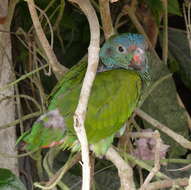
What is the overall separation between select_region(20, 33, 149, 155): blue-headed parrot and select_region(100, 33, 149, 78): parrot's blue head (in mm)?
23

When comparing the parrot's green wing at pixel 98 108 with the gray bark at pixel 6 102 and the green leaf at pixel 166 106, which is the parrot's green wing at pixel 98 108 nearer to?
the gray bark at pixel 6 102

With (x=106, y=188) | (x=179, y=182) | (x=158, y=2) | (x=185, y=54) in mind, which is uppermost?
(x=158, y=2)

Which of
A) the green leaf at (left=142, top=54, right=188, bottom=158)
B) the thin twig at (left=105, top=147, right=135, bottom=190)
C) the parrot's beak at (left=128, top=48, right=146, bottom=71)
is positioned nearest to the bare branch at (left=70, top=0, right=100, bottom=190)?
the thin twig at (left=105, top=147, right=135, bottom=190)

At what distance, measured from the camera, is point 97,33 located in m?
0.83

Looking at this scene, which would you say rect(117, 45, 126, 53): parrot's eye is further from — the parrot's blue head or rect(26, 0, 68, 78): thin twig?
rect(26, 0, 68, 78): thin twig

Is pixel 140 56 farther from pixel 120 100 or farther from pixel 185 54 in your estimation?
pixel 185 54

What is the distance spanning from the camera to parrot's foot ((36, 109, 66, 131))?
1041 mm

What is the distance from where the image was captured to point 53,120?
1.06m

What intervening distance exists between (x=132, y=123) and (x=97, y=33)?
460 mm

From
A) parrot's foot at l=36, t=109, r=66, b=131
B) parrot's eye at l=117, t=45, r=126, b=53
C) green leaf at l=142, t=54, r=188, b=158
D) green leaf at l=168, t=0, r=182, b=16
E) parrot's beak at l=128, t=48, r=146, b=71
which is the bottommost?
green leaf at l=142, t=54, r=188, b=158

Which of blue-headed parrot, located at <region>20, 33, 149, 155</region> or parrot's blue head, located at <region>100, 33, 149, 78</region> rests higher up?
parrot's blue head, located at <region>100, 33, 149, 78</region>

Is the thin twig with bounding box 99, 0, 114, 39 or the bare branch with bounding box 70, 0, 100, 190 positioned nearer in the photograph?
the bare branch with bounding box 70, 0, 100, 190

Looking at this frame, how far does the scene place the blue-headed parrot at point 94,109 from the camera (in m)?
1.03

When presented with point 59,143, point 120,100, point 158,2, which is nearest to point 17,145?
point 59,143
